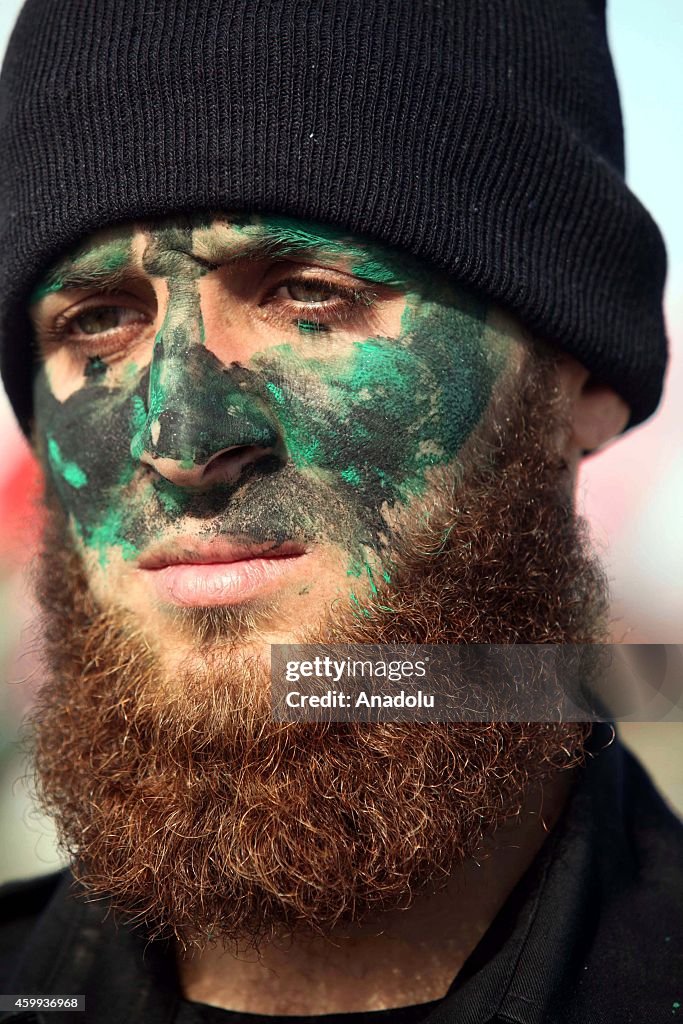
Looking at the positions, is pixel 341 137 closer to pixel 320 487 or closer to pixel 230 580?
pixel 320 487

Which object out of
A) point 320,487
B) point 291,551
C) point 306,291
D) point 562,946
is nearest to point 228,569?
point 291,551

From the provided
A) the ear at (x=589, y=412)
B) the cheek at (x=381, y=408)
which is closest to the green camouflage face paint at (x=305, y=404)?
the cheek at (x=381, y=408)

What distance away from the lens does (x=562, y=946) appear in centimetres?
170

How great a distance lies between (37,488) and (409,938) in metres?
1.44

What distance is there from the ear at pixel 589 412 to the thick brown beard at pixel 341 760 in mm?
115

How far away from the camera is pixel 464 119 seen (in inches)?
73.5

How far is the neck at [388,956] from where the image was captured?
1781mm

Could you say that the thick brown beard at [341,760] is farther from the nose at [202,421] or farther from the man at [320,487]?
the nose at [202,421]

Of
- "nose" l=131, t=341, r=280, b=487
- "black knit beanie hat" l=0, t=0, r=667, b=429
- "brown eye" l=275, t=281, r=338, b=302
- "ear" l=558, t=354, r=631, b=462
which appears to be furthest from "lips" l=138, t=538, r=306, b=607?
"ear" l=558, t=354, r=631, b=462

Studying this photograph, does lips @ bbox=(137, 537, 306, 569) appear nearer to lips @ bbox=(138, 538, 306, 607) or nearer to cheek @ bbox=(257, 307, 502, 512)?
lips @ bbox=(138, 538, 306, 607)

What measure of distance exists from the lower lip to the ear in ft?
2.48

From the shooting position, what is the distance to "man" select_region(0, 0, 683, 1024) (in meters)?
1.73

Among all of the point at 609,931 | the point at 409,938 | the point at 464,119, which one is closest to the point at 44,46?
the point at 464,119

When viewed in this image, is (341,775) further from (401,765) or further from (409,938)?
(409,938)
